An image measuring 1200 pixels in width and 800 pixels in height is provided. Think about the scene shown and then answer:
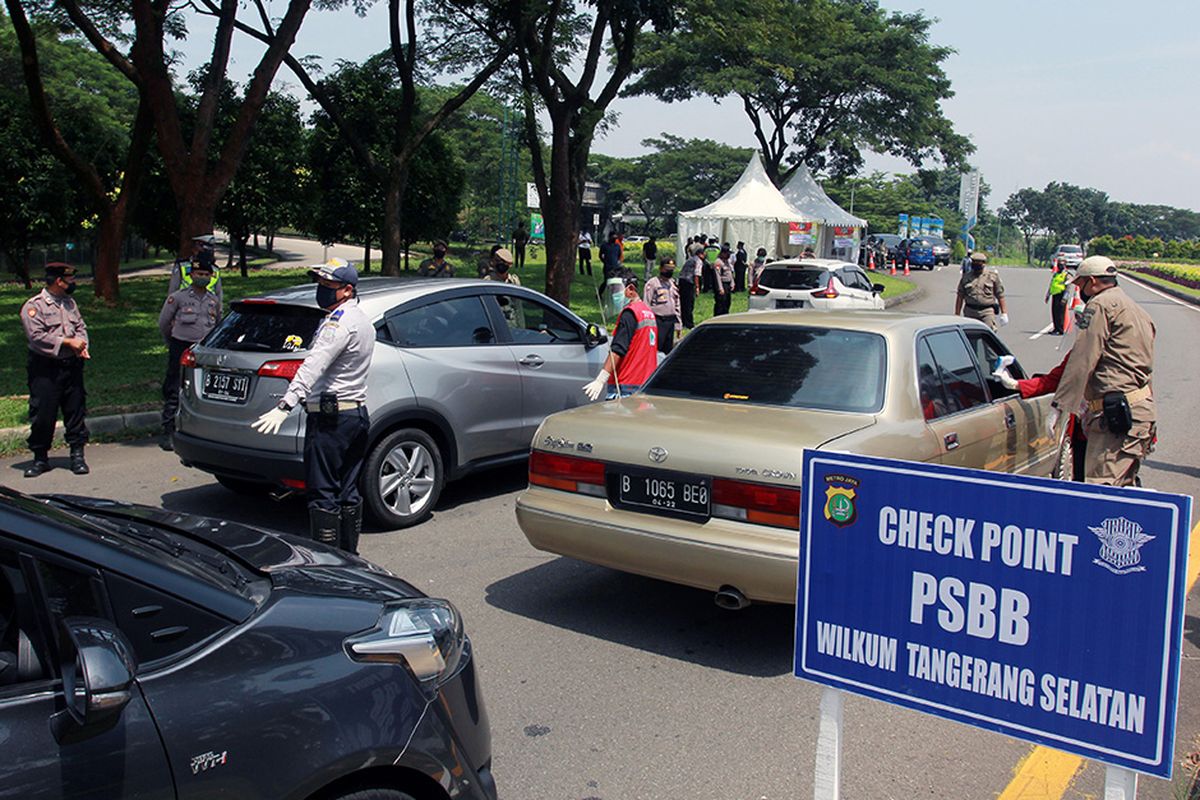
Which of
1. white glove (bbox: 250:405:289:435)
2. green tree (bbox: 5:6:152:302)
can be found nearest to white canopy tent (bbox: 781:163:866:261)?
green tree (bbox: 5:6:152:302)

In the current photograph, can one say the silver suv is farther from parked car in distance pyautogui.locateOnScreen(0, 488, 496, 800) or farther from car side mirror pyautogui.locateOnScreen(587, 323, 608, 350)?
parked car in distance pyautogui.locateOnScreen(0, 488, 496, 800)

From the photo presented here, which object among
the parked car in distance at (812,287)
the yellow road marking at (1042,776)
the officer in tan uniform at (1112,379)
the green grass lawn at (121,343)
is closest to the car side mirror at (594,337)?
the officer in tan uniform at (1112,379)

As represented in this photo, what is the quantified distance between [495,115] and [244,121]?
55.7 m

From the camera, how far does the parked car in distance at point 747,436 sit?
4777mm

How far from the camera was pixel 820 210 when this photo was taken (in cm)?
3653

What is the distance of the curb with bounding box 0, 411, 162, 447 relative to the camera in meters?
9.30

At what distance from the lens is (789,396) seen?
5.59 m

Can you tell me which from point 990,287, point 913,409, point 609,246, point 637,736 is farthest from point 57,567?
point 609,246

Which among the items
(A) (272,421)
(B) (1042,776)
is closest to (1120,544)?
(B) (1042,776)

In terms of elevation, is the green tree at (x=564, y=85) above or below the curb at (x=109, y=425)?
above

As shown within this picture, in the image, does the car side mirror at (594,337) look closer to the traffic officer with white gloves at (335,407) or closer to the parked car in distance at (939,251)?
the traffic officer with white gloves at (335,407)

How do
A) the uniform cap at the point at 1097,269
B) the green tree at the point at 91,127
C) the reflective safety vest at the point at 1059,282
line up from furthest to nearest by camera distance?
the reflective safety vest at the point at 1059,282 < the green tree at the point at 91,127 < the uniform cap at the point at 1097,269

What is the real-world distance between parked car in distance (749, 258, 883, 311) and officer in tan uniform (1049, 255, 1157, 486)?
39.2 feet

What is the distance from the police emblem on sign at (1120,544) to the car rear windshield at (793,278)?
16995 millimetres
